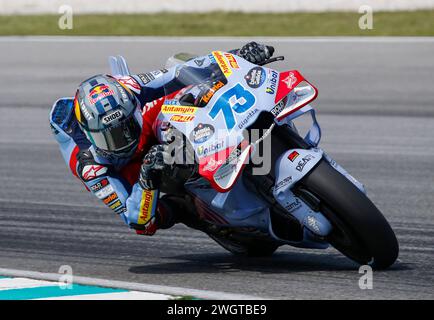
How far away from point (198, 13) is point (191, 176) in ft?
42.7

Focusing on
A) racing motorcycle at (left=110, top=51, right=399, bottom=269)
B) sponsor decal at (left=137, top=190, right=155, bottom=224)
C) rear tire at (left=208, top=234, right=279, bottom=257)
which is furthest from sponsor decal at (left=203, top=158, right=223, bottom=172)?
rear tire at (left=208, top=234, right=279, bottom=257)

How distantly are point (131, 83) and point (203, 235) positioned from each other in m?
1.74

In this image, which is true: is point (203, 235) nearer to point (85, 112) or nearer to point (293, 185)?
point (85, 112)

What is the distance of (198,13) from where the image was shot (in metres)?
18.8

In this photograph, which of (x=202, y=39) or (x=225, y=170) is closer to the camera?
(x=225, y=170)

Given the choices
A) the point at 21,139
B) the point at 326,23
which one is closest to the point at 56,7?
the point at 326,23

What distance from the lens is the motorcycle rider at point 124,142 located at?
19.0 feet

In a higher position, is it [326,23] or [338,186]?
[338,186]

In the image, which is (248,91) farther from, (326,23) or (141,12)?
(141,12)

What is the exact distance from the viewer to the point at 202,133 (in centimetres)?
559

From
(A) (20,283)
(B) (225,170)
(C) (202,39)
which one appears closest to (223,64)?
(B) (225,170)

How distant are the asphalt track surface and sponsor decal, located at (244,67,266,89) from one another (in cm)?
110

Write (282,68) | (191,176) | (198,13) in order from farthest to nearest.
Result: 1. (198,13)
2. (282,68)
3. (191,176)

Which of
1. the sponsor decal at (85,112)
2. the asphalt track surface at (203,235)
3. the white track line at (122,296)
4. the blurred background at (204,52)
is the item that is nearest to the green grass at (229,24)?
the blurred background at (204,52)
